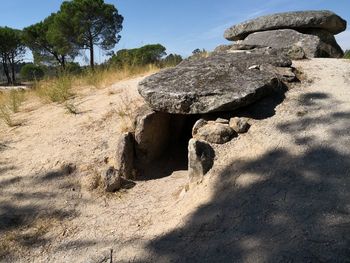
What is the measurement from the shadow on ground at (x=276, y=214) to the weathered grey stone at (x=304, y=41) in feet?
10.2

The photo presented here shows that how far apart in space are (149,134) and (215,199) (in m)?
1.39

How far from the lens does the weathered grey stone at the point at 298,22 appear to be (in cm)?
675

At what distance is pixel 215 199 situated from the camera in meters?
3.23

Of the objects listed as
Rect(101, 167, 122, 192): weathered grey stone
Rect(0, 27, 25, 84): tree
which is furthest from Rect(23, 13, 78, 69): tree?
Rect(101, 167, 122, 192): weathered grey stone

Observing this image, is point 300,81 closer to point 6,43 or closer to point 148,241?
point 148,241

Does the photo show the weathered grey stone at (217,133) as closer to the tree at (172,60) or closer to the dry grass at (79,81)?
the dry grass at (79,81)

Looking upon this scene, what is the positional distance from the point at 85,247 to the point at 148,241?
53 centimetres

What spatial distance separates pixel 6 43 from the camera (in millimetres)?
27281

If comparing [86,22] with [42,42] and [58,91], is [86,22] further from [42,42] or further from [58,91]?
[58,91]

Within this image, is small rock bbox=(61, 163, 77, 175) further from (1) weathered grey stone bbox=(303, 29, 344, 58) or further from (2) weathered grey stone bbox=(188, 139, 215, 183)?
(1) weathered grey stone bbox=(303, 29, 344, 58)

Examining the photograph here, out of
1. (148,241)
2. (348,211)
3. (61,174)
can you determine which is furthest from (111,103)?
(348,211)

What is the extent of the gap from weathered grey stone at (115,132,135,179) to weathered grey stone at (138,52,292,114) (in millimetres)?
481

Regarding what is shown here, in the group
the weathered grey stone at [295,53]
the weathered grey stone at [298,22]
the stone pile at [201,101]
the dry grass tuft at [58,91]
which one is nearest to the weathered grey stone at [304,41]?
the weathered grey stone at [298,22]

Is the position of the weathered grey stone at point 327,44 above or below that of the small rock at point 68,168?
above
